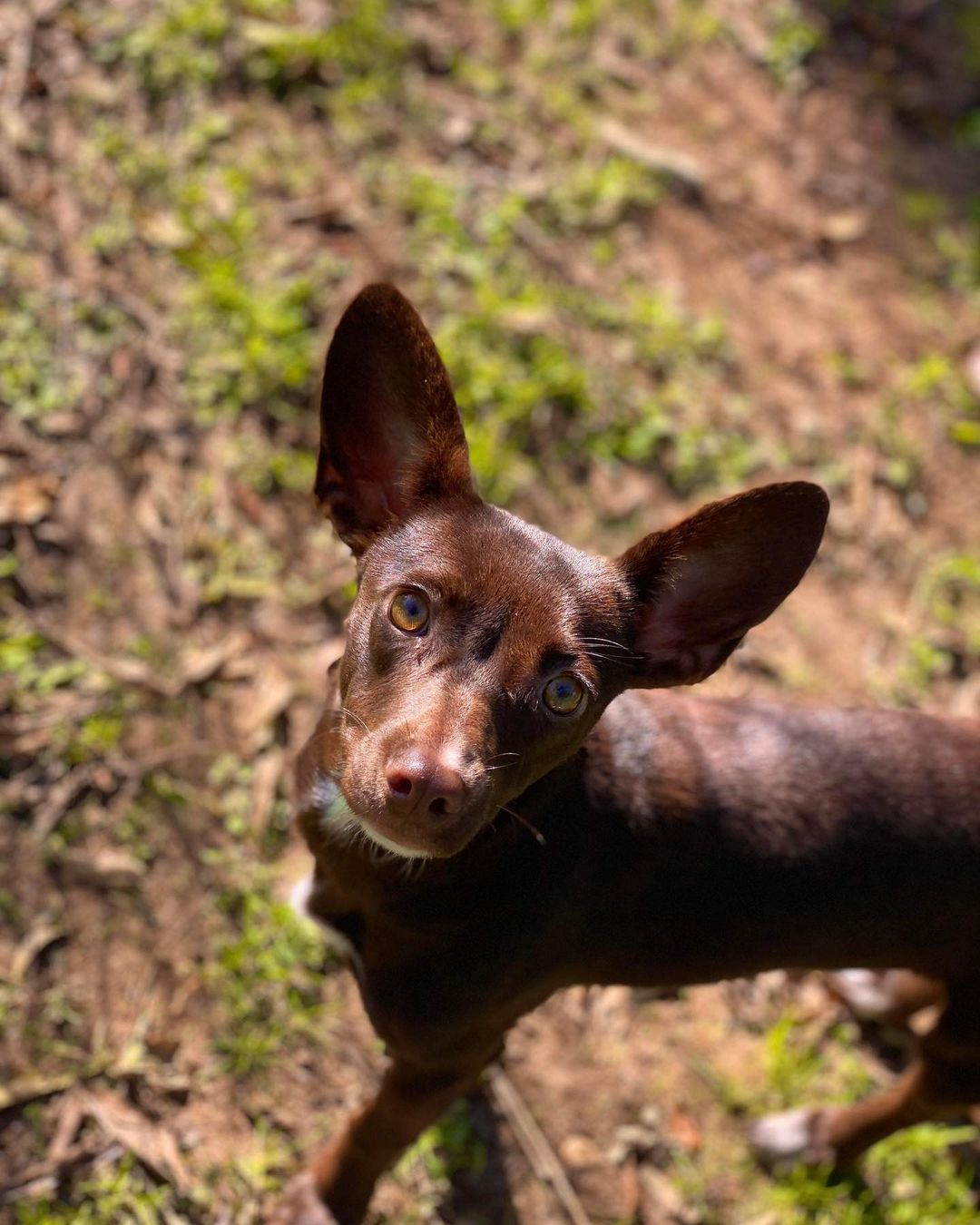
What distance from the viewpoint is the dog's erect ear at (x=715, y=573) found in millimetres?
3035

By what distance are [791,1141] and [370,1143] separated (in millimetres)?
1637

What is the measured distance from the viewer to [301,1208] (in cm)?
396

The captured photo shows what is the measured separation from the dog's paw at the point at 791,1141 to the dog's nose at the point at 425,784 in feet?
8.30

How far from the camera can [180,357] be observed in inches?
211

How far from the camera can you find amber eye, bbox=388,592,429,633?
305 centimetres

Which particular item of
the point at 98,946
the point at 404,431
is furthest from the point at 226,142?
the point at 98,946

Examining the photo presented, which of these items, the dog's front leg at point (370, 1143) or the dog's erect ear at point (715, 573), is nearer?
the dog's erect ear at point (715, 573)

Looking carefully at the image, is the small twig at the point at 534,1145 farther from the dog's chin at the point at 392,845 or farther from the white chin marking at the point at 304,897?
the dog's chin at the point at 392,845

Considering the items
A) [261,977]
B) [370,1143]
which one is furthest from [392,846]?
[261,977]

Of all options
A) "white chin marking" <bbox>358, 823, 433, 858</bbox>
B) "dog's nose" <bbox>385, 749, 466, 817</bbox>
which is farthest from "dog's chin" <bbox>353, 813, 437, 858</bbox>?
"dog's nose" <bbox>385, 749, 466, 817</bbox>

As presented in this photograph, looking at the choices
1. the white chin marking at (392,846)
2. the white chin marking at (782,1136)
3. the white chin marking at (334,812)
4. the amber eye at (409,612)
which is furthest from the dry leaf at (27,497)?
the white chin marking at (782,1136)

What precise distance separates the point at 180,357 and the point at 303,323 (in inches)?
22.5

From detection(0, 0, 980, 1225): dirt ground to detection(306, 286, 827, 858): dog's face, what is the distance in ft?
4.47

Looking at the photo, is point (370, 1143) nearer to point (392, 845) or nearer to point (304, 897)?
point (304, 897)
